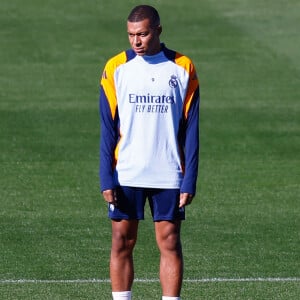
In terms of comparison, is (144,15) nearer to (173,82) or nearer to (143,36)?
(143,36)

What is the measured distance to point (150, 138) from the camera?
29.4 feet

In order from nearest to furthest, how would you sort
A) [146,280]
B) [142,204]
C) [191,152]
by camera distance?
1. [191,152]
2. [142,204]
3. [146,280]

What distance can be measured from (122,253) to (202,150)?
316 inches

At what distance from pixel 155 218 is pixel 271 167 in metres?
7.23

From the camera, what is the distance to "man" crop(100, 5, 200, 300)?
889cm

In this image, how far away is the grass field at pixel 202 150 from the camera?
11.0 metres

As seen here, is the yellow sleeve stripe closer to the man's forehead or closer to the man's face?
the man's face

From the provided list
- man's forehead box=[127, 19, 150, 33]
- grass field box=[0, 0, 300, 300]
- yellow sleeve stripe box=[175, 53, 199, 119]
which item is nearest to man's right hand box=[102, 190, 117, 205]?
yellow sleeve stripe box=[175, 53, 199, 119]

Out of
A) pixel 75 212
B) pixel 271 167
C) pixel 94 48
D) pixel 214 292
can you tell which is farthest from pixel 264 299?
pixel 94 48

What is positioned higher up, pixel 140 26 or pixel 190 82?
pixel 140 26

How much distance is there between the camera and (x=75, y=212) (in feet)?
44.6

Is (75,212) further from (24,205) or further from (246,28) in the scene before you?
(246,28)

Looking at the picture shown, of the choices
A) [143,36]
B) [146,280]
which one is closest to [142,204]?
[143,36]

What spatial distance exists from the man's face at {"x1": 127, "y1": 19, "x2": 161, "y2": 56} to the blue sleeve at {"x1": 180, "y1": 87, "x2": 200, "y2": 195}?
17.3 inches
